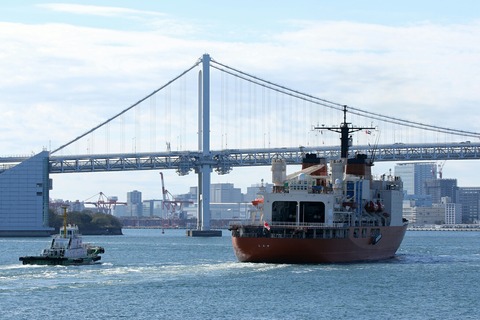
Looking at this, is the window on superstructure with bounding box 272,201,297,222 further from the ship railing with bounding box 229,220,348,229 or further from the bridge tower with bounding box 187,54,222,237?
the bridge tower with bounding box 187,54,222,237

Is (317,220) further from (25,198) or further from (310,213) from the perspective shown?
(25,198)

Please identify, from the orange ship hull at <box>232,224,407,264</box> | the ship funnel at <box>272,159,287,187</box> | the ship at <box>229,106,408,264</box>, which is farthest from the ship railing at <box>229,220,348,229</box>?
the ship funnel at <box>272,159,287,187</box>

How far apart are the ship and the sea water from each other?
38.6 inches

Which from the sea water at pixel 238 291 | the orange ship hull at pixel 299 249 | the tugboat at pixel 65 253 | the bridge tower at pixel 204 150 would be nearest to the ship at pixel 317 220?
the orange ship hull at pixel 299 249

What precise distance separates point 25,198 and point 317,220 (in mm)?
69436

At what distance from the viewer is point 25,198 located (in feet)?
431

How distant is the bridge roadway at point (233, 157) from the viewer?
5605 inches

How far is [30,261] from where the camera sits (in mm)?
65812

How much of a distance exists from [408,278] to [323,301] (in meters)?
12.1

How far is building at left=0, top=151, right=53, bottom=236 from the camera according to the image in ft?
428

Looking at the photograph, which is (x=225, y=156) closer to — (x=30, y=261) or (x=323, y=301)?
(x=30, y=261)

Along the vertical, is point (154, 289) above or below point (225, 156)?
below

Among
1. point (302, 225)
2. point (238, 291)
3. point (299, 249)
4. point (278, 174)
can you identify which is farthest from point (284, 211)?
point (238, 291)

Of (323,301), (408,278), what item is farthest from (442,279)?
(323,301)
